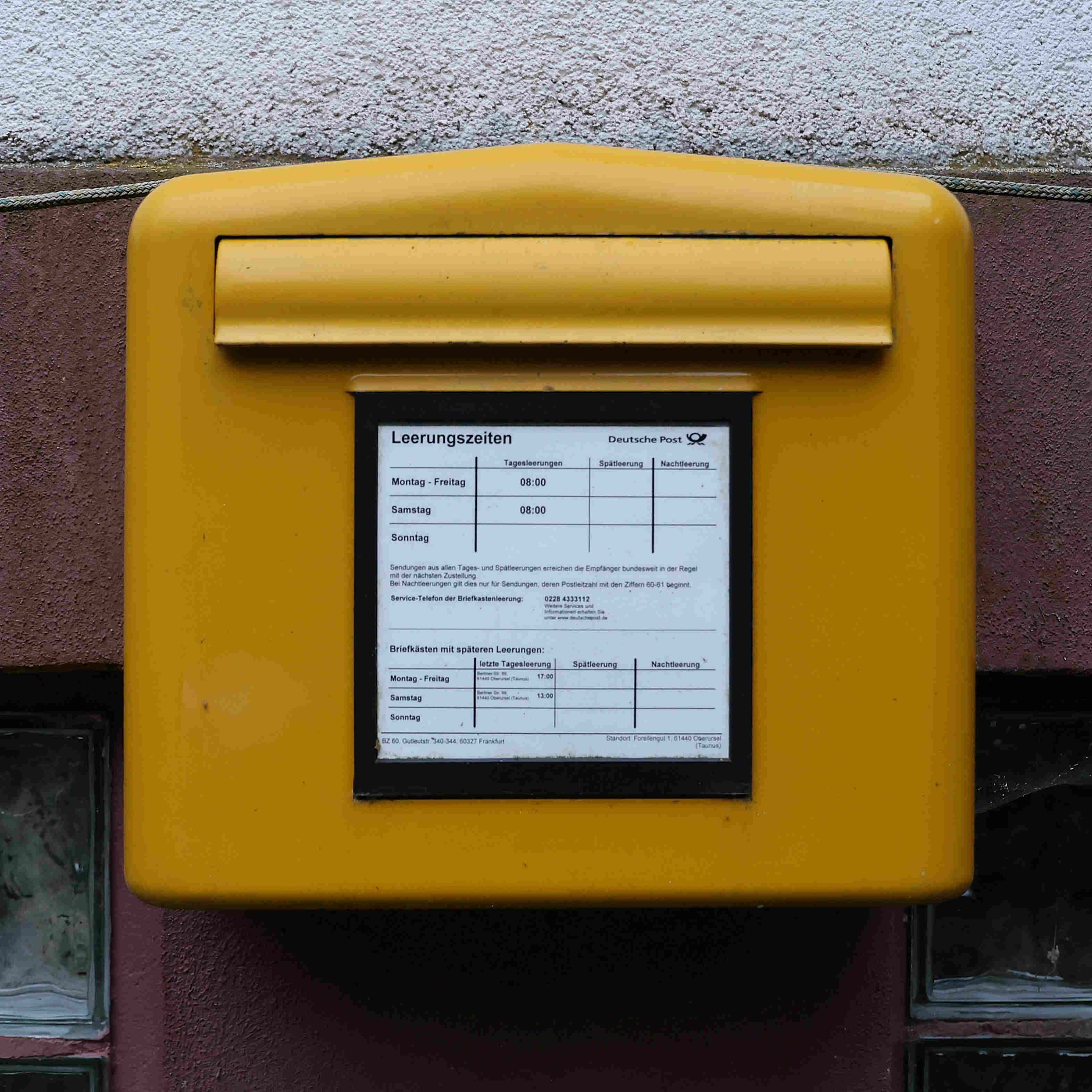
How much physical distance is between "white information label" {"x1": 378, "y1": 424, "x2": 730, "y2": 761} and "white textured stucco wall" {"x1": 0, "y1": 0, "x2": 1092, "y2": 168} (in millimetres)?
633

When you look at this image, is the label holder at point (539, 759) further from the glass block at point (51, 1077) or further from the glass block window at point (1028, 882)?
the glass block at point (51, 1077)

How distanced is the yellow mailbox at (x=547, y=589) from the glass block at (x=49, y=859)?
586 millimetres

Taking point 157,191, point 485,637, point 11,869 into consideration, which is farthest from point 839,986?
point 157,191

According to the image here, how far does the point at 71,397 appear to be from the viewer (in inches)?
55.1

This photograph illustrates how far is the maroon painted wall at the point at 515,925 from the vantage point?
55.1 inches

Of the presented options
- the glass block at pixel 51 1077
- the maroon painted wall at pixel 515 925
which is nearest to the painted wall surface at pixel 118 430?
the maroon painted wall at pixel 515 925

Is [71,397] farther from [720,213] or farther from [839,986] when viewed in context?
[839,986]

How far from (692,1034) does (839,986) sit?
0.21 m

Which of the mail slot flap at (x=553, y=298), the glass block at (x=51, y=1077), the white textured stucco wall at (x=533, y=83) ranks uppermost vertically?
the white textured stucco wall at (x=533, y=83)

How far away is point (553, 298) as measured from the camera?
98 centimetres

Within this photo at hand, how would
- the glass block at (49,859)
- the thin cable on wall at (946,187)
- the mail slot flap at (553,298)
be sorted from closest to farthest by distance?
the mail slot flap at (553,298) → the thin cable on wall at (946,187) → the glass block at (49,859)

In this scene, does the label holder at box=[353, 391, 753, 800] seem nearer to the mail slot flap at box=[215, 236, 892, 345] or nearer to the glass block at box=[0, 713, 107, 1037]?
the mail slot flap at box=[215, 236, 892, 345]

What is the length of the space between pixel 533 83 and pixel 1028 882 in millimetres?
1330

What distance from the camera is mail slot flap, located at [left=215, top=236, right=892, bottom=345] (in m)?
0.98
